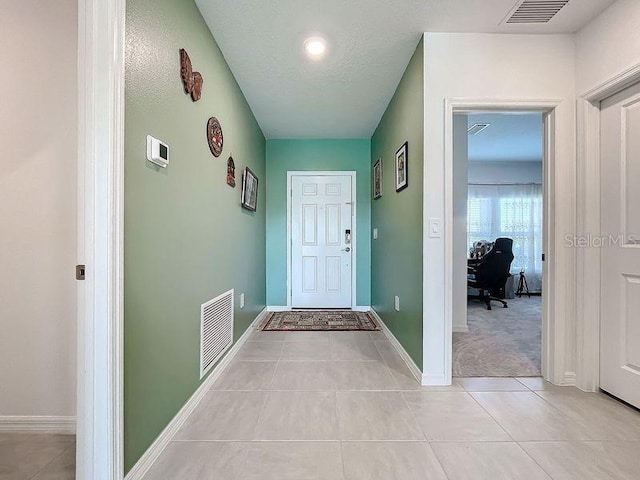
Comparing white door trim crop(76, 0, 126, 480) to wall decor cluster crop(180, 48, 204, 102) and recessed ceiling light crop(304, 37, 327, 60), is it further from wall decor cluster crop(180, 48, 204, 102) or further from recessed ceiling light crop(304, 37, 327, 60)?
recessed ceiling light crop(304, 37, 327, 60)

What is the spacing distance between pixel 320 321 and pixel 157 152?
268 cm

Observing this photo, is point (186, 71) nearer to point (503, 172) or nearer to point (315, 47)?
point (315, 47)

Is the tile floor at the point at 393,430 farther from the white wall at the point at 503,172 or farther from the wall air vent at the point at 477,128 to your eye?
the white wall at the point at 503,172

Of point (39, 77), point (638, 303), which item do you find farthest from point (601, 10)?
point (39, 77)

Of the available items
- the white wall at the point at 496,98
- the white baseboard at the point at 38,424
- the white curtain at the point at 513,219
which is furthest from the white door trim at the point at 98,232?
the white curtain at the point at 513,219

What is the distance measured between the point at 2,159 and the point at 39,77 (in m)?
0.44

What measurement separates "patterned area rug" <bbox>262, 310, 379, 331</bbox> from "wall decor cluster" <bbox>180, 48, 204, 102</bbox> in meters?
2.36

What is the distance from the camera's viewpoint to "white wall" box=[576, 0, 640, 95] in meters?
1.62

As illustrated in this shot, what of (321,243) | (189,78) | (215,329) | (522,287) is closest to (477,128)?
(321,243)

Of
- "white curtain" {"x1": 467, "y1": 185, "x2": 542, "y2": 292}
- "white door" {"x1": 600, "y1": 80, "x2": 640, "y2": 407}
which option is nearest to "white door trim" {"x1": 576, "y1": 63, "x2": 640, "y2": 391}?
"white door" {"x1": 600, "y1": 80, "x2": 640, "y2": 407}

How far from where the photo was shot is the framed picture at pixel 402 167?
7.80 feet

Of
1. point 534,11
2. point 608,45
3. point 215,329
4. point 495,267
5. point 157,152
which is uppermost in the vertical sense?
point 534,11

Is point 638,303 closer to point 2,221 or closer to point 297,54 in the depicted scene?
point 297,54

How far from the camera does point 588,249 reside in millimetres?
1892
